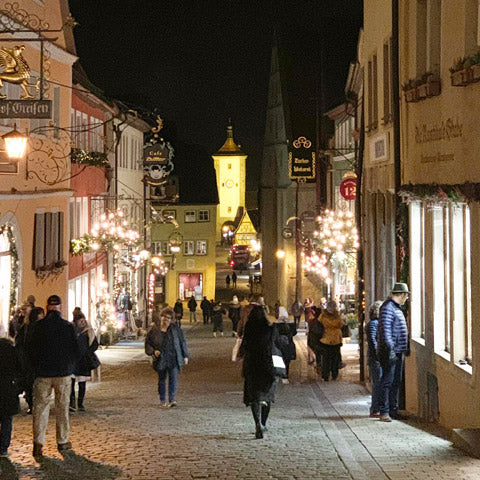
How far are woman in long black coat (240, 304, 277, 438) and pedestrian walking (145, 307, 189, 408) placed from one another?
2952 millimetres

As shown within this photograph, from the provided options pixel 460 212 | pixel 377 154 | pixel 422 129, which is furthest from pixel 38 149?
pixel 460 212

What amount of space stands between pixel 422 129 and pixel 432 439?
4.53m

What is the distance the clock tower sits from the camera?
128m

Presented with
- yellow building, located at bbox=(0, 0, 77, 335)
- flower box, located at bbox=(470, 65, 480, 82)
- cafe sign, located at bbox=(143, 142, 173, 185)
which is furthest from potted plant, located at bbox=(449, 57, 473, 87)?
cafe sign, located at bbox=(143, 142, 173, 185)

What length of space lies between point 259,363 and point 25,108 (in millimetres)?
6809

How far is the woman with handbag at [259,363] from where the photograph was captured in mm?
12445

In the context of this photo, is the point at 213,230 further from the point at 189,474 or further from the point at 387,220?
the point at 189,474

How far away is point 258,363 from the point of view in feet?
41.0

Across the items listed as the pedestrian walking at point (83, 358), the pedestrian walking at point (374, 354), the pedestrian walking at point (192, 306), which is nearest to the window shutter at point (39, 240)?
the pedestrian walking at point (83, 358)

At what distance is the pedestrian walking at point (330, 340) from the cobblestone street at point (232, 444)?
8.99 ft

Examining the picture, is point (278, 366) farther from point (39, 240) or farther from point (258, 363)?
point (39, 240)

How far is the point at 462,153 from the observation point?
12.0 metres

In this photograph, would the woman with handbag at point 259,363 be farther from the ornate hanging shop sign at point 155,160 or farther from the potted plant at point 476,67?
the ornate hanging shop sign at point 155,160

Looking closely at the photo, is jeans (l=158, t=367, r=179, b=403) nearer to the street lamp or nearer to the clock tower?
the street lamp
